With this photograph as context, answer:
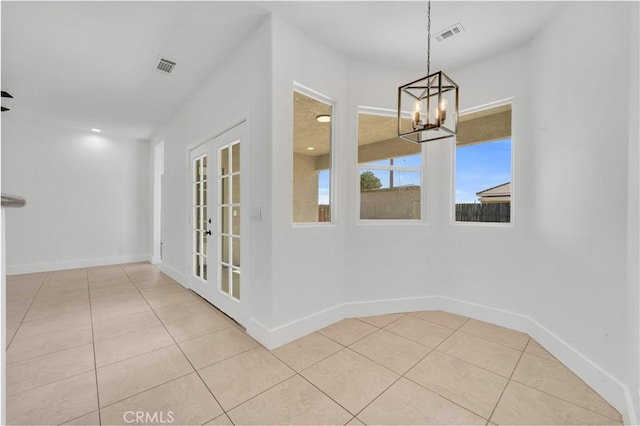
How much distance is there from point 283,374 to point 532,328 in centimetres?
239

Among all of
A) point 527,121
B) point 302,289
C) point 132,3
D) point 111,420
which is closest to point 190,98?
point 132,3

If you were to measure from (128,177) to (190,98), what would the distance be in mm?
3494

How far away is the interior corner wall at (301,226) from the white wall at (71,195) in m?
5.23

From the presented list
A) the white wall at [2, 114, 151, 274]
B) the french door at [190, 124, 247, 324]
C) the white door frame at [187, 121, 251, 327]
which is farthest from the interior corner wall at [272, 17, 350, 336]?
the white wall at [2, 114, 151, 274]

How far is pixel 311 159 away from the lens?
2.85 metres

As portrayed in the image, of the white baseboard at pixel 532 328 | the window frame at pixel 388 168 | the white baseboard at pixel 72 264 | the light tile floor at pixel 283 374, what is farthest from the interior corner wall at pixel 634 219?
the white baseboard at pixel 72 264

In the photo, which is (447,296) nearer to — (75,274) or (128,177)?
(75,274)

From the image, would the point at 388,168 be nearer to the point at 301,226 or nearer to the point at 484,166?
the point at 484,166

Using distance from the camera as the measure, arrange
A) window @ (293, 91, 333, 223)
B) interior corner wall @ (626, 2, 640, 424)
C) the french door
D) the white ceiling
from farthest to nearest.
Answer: the french door, window @ (293, 91, 333, 223), the white ceiling, interior corner wall @ (626, 2, 640, 424)

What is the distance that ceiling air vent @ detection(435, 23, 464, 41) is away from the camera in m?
2.55

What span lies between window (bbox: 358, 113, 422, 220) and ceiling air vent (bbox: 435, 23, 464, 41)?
924 mm

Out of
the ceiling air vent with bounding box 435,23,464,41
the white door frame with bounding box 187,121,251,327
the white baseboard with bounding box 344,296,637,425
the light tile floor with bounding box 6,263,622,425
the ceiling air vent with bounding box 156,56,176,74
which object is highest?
the ceiling air vent with bounding box 435,23,464,41

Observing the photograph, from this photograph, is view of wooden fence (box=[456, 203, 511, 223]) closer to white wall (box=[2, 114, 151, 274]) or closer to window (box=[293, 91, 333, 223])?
window (box=[293, 91, 333, 223])

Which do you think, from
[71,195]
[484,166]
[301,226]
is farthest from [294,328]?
[71,195]
